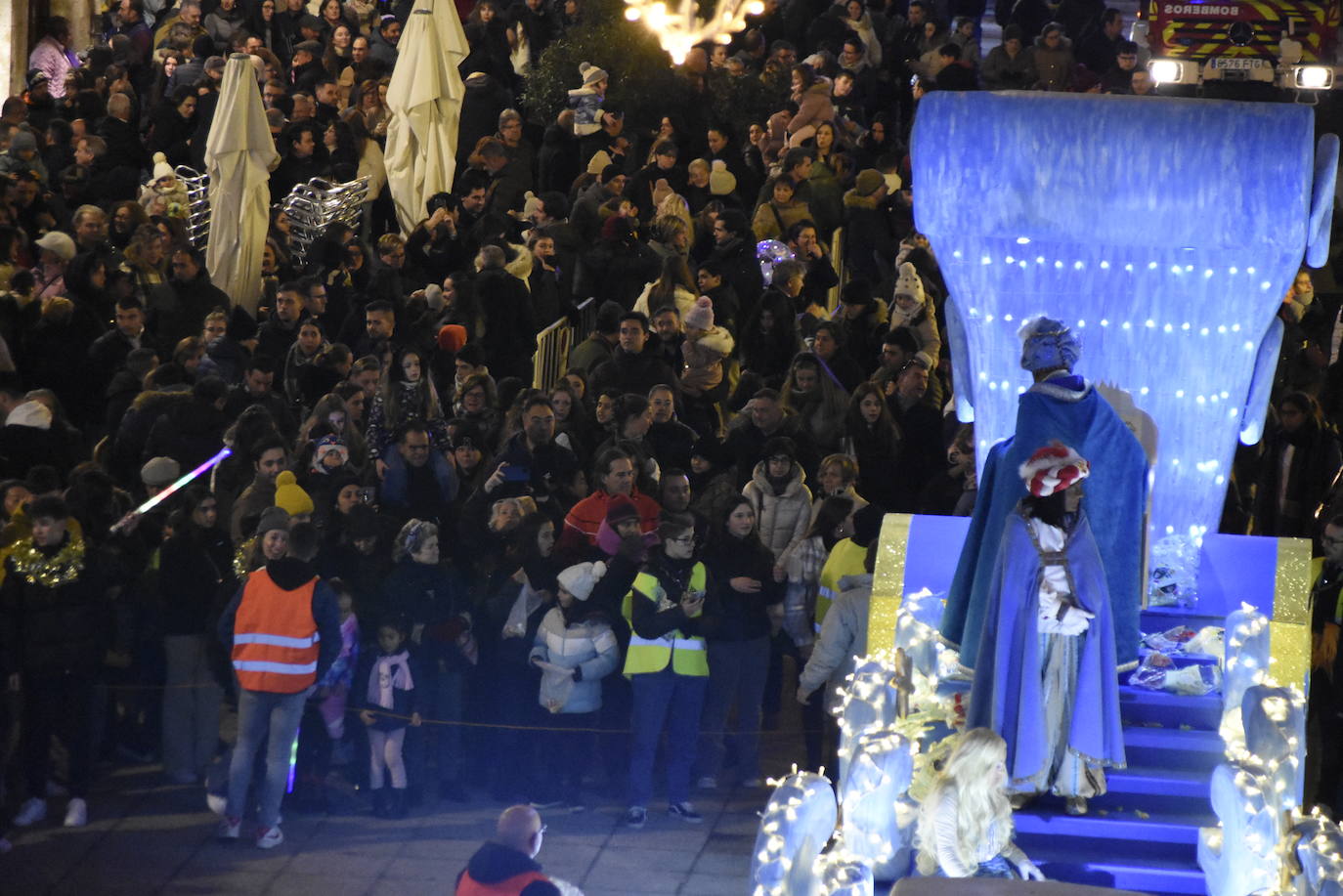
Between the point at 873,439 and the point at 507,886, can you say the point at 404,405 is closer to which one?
the point at 873,439

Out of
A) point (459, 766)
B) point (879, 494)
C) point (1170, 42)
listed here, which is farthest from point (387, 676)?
point (1170, 42)

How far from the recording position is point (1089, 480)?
966cm

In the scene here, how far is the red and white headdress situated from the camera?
891cm

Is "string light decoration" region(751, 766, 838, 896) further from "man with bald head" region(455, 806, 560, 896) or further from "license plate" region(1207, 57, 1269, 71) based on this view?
"license plate" region(1207, 57, 1269, 71)

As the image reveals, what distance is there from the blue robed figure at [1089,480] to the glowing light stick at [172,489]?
4591 mm

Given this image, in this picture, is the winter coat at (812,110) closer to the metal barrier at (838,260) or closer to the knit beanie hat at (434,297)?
the metal barrier at (838,260)

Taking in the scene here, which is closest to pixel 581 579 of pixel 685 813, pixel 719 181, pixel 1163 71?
pixel 685 813

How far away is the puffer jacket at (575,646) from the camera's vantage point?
36.9 feet

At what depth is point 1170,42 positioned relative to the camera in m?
20.1

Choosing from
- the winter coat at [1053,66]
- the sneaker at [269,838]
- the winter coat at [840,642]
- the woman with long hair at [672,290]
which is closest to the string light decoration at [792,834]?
the winter coat at [840,642]

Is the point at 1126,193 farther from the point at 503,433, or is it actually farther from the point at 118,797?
the point at 118,797

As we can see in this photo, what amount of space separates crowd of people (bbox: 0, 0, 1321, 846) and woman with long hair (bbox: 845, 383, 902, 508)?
2 cm

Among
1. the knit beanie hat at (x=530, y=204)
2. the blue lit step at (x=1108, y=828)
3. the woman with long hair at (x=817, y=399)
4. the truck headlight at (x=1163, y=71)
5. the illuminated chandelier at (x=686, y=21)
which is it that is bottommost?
the blue lit step at (x=1108, y=828)

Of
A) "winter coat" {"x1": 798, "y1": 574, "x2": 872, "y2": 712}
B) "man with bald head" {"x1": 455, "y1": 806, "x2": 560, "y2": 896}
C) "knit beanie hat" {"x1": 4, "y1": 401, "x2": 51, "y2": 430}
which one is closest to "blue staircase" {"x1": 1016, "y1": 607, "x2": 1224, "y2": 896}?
"winter coat" {"x1": 798, "y1": 574, "x2": 872, "y2": 712}
